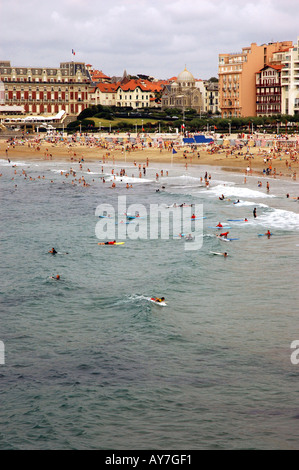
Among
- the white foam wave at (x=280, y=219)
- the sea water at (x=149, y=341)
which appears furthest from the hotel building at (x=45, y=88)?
the sea water at (x=149, y=341)

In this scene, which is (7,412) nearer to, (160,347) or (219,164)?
(160,347)

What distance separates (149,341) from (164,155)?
8684cm

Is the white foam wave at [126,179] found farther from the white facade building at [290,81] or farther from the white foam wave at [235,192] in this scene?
the white facade building at [290,81]

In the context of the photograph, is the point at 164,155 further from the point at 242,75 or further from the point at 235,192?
the point at 242,75

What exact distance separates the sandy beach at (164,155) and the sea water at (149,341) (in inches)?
1694

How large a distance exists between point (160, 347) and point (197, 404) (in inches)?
186

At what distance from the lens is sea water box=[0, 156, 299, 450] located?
19.3m

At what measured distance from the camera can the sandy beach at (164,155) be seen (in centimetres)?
9081

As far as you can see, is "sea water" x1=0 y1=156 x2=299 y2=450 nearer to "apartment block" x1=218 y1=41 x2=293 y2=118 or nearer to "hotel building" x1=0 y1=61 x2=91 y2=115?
"apartment block" x1=218 y1=41 x2=293 y2=118

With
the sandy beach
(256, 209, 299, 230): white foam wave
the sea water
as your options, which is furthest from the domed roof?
the sea water

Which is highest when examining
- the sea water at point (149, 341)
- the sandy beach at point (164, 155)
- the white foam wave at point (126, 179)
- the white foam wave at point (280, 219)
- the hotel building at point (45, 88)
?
the hotel building at point (45, 88)

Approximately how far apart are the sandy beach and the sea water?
43036 millimetres

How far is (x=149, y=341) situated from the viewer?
84.0 ft
